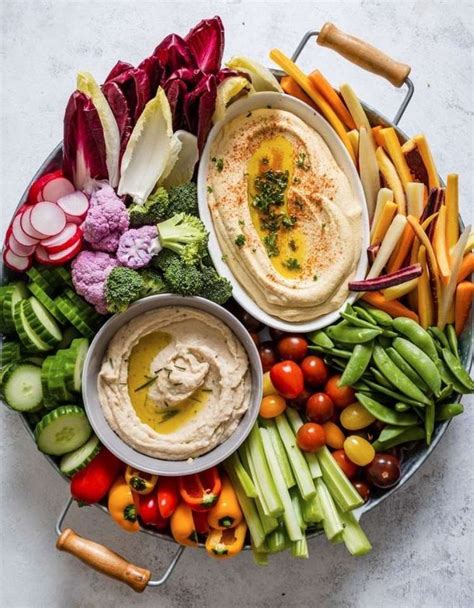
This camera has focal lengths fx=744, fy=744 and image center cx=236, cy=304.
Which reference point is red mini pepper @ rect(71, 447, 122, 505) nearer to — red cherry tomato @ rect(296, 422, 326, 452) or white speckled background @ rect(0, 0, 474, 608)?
white speckled background @ rect(0, 0, 474, 608)

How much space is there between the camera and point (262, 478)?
3146 millimetres

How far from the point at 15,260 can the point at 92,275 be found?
1.17 feet

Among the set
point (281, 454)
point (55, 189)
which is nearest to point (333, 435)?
point (281, 454)

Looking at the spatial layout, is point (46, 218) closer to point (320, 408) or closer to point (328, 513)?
point (320, 408)

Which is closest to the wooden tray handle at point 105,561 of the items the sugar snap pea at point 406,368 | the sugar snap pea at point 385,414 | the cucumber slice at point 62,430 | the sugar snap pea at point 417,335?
the cucumber slice at point 62,430

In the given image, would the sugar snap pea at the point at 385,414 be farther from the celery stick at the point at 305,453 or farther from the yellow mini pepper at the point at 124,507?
the yellow mini pepper at the point at 124,507

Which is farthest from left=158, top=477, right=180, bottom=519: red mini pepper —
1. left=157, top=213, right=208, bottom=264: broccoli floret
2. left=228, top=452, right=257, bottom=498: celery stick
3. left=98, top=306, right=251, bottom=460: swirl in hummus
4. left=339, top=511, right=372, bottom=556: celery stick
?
left=157, top=213, right=208, bottom=264: broccoli floret

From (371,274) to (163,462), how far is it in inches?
47.2

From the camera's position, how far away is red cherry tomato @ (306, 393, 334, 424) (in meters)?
3.17

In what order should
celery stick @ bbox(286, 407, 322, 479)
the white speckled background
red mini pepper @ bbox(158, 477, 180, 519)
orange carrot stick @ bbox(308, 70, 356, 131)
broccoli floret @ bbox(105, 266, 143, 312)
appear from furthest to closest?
the white speckled background
orange carrot stick @ bbox(308, 70, 356, 131)
celery stick @ bbox(286, 407, 322, 479)
red mini pepper @ bbox(158, 477, 180, 519)
broccoli floret @ bbox(105, 266, 143, 312)

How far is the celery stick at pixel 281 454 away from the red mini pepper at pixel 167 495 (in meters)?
0.45

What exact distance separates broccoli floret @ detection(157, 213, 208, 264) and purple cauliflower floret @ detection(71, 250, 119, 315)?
9.5 inches

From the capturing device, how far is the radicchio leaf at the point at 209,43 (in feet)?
10.3

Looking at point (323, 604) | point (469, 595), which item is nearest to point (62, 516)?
point (323, 604)
